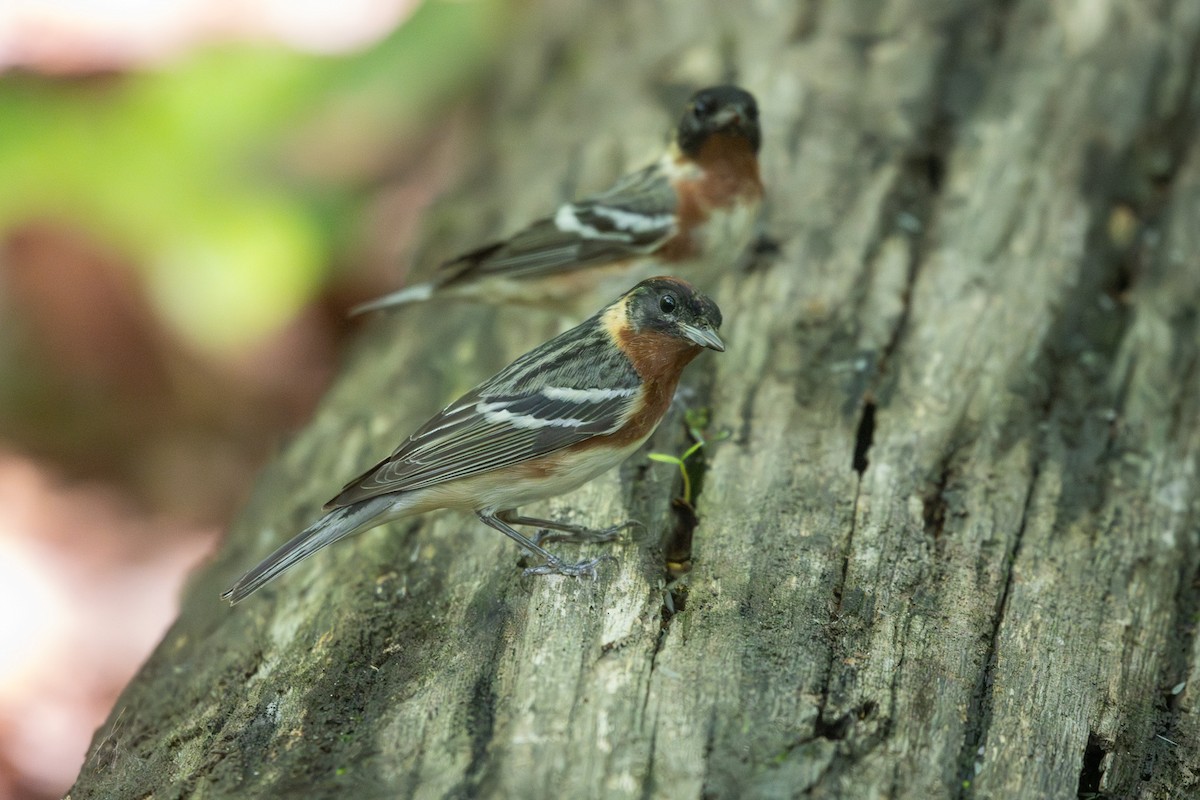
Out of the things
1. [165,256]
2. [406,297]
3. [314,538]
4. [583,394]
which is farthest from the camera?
[165,256]

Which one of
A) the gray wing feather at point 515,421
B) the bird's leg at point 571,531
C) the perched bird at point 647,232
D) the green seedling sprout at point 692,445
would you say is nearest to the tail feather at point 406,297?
the perched bird at point 647,232

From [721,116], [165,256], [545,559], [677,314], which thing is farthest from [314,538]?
[165,256]

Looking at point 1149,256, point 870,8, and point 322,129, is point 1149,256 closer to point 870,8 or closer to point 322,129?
point 870,8

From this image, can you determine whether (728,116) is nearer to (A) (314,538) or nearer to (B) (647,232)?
(B) (647,232)

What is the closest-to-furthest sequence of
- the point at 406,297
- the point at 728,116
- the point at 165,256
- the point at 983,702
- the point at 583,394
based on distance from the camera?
the point at 983,702 → the point at 583,394 → the point at 728,116 → the point at 406,297 → the point at 165,256

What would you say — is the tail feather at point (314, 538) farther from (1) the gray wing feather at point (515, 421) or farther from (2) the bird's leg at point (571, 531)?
(2) the bird's leg at point (571, 531)

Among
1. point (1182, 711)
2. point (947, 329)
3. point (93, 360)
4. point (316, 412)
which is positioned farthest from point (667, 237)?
point (93, 360)

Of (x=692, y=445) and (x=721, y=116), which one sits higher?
(x=721, y=116)
